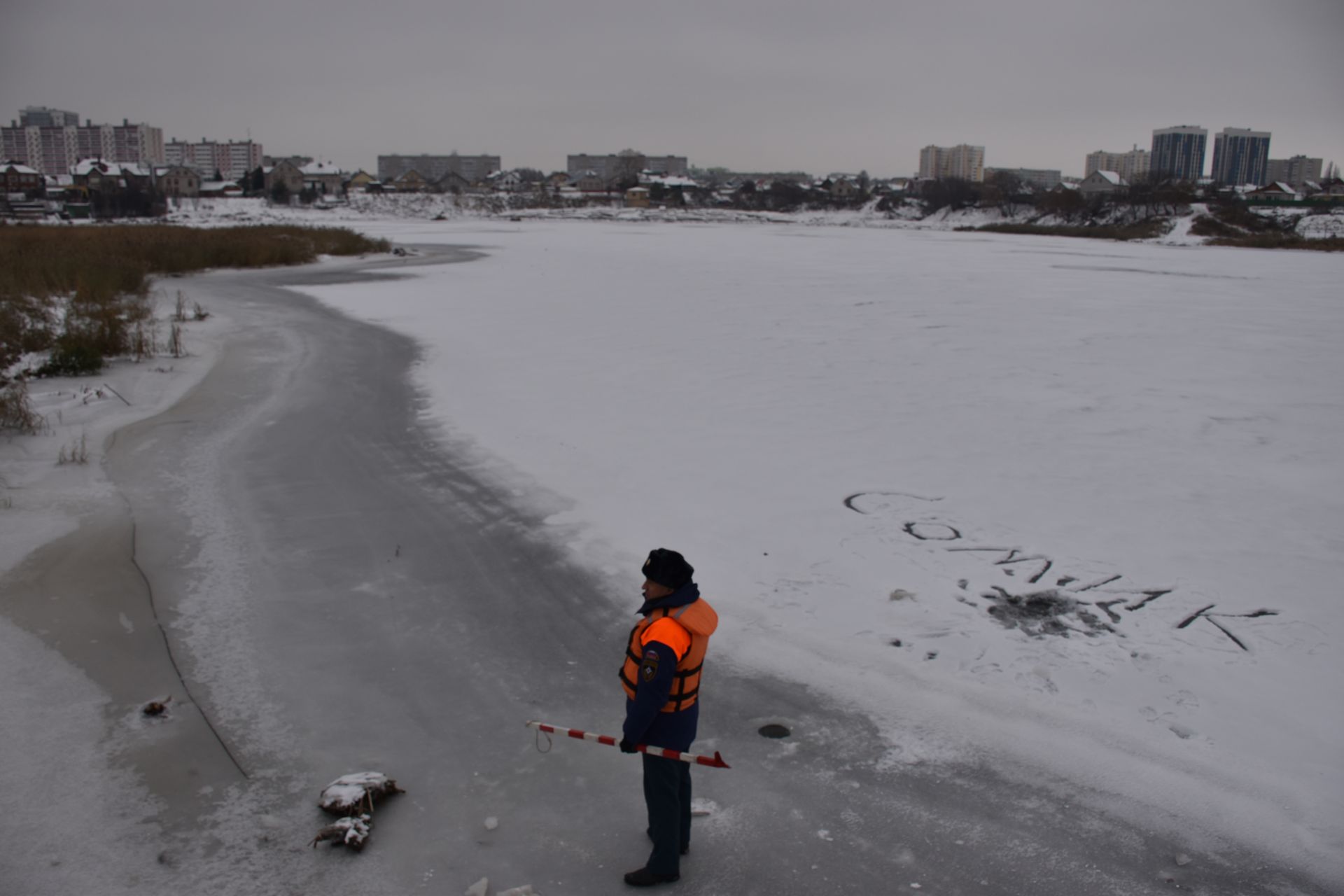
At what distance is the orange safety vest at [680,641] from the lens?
11.4 ft

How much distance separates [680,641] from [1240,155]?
188970 millimetres

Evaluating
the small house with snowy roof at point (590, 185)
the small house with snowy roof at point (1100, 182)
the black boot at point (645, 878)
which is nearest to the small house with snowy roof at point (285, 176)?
the small house with snowy roof at point (590, 185)

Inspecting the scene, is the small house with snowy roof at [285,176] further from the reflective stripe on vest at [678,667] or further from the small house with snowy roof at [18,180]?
the reflective stripe on vest at [678,667]

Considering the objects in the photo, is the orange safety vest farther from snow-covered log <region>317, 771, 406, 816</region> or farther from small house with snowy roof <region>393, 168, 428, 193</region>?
small house with snowy roof <region>393, 168, 428, 193</region>

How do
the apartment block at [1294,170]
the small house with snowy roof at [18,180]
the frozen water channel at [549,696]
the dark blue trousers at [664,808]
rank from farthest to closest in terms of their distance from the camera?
1. the apartment block at [1294,170]
2. the small house with snowy roof at [18,180]
3. the frozen water channel at [549,696]
4. the dark blue trousers at [664,808]

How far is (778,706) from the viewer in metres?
5.11

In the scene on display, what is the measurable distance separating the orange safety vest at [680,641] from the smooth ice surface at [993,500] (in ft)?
5.07

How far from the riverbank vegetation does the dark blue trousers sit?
9.64 meters

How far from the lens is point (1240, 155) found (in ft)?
525

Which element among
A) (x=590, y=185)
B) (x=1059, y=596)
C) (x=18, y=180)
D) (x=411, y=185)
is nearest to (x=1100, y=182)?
(x=590, y=185)

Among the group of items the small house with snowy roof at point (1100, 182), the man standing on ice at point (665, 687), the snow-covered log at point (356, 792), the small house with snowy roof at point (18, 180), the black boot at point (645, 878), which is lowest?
the black boot at point (645, 878)

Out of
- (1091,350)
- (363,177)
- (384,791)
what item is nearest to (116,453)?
(384,791)

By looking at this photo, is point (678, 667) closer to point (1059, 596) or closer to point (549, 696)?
point (549, 696)

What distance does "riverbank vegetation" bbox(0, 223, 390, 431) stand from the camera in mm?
13867
